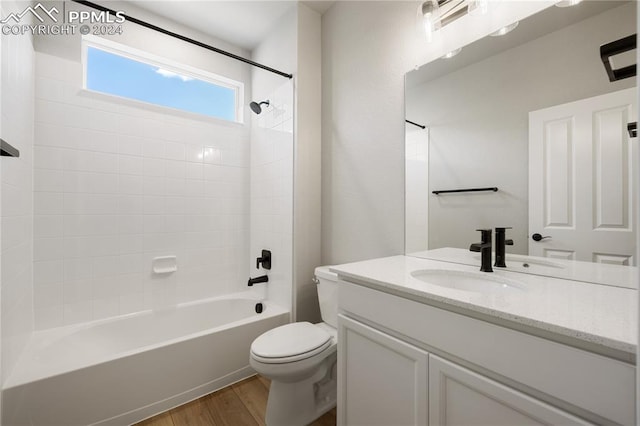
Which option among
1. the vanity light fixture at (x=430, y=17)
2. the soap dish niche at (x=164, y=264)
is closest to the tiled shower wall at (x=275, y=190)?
Result: the soap dish niche at (x=164, y=264)

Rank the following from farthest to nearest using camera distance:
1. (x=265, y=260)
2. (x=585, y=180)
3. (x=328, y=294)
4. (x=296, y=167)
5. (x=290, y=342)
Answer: (x=265, y=260)
(x=296, y=167)
(x=328, y=294)
(x=290, y=342)
(x=585, y=180)

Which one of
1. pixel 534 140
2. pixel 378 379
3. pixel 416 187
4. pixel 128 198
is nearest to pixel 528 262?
pixel 534 140

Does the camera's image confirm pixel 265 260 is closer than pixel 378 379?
No

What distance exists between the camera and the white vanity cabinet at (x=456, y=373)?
58 cm

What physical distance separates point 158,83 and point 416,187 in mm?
2183

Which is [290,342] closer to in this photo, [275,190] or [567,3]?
[275,190]

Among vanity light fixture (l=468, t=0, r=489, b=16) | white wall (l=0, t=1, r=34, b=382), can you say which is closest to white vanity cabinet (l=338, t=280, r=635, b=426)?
vanity light fixture (l=468, t=0, r=489, b=16)

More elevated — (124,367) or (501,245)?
(501,245)

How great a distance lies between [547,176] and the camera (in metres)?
1.06

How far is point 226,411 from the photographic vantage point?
5.09 ft

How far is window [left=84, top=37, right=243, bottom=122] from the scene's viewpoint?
1953 millimetres

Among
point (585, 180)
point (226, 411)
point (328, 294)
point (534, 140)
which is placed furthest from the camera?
point (328, 294)

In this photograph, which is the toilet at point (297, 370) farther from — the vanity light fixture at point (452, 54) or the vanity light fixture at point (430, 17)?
the vanity light fixture at point (430, 17)

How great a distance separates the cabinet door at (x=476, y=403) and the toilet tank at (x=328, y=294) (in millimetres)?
885
